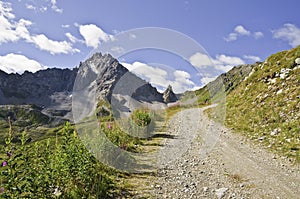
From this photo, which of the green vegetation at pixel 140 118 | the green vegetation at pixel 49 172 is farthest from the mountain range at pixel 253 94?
the green vegetation at pixel 49 172

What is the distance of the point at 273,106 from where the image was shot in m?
16.7

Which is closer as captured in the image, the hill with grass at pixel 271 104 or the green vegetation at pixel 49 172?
the green vegetation at pixel 49 172

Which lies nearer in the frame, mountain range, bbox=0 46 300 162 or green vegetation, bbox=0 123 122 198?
green vegetation, bbox=0 123 122 198

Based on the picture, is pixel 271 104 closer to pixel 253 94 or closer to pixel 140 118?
pixel 253 94

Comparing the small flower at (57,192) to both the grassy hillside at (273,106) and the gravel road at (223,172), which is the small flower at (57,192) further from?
the grassy hillside at (273,106)

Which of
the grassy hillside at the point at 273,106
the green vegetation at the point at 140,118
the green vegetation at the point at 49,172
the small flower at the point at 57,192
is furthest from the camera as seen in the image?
the green vegetation at the point at 140,118

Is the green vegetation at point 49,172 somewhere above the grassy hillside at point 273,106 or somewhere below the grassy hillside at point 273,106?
below

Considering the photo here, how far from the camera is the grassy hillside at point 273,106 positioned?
504 inches

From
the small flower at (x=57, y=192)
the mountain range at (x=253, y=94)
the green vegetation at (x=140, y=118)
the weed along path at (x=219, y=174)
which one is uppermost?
the mountain range at (x=253, y=94)

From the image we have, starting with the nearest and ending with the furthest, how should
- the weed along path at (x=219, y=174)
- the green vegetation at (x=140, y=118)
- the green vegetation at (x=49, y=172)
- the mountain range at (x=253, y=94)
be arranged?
the green vegetation at (x=49, y=172)
the weed along path at (x=219, y=174)
the mountain range at (x=253, y=94)
the green vegetation at (x=140, y=118)

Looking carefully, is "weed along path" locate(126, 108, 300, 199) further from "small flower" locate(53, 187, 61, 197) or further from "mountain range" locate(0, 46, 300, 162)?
"small flower" locate(53, 187, 61, 197)

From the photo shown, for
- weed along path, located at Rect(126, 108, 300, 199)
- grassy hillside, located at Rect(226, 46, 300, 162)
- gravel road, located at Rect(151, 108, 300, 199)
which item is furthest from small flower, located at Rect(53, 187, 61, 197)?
grassy hillside, located at Rect(226, 46, 300, 162)

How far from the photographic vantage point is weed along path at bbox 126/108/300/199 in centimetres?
771

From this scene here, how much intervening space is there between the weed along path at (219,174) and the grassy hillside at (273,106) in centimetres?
118
